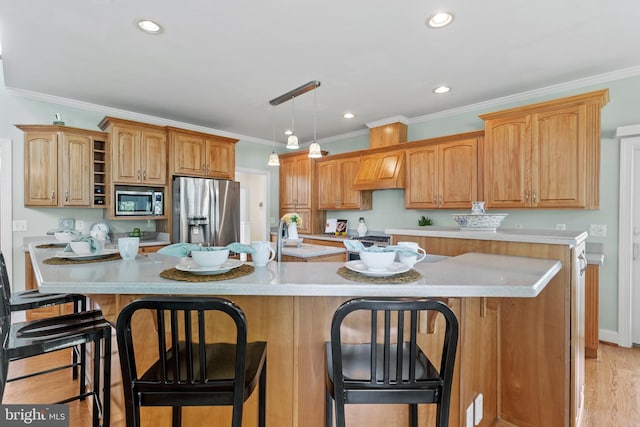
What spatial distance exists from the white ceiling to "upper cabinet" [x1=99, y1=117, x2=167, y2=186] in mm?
324

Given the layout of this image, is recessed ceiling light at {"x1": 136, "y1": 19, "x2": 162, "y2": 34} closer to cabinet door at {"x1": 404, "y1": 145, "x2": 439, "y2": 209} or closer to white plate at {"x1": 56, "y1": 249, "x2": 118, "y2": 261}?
white plate at {"x1": 56, "y1": 249, "x2": 118, "y2": 261}

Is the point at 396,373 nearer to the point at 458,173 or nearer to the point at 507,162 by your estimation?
the point at 507,162

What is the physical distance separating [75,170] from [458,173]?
14.4 ft

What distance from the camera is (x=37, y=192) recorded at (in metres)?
3.35

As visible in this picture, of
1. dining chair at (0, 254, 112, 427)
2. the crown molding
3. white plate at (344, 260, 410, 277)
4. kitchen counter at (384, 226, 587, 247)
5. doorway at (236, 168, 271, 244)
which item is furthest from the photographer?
doorway at (236, 168, 271, 244)

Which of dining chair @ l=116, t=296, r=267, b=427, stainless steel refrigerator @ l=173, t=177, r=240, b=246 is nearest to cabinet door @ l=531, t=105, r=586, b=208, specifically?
dining chair @ l=116, t=296, r=267, b=427

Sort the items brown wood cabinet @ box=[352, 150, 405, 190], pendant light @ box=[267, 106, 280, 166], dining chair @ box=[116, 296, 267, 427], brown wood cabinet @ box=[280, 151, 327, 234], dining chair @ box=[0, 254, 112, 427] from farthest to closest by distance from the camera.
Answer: brown wood cabinet @ box=[280, 151, 327, 234]
brown wood cabinet @ box=[352, 150, 405, 190]
pendant light @ box=[267, 106, 280, 166]
dining chair @ box=[0, 254, 112, 427]
dining chair @ box=[116, 296, 267, 427]

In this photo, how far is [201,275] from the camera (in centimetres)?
128

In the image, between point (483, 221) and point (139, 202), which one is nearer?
point (483, 221)

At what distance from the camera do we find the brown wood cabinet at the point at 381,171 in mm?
4148

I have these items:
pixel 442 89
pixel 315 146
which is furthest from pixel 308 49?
pixel 442 89

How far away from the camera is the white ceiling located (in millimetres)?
2035

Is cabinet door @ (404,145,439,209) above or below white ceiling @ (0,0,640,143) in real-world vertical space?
below

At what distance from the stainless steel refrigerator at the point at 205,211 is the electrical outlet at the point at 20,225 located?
1502 millimetres
